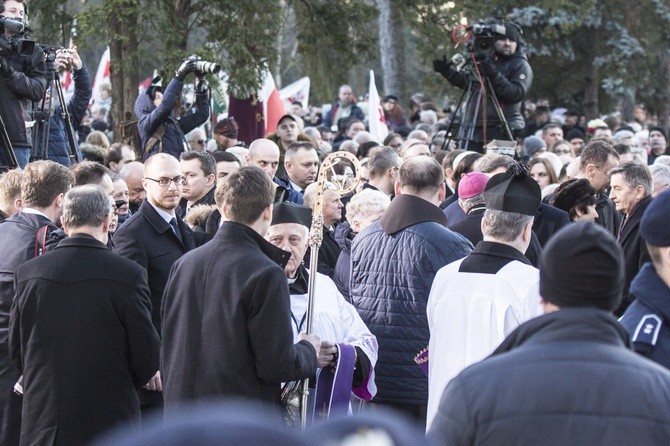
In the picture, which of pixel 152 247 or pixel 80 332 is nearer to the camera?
pixel 80 332

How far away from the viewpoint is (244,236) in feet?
16.7

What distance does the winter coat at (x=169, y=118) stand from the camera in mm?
10742

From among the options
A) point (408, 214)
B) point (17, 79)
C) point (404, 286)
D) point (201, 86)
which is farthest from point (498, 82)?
point (404, 286)

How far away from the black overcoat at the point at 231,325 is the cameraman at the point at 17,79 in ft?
14.8

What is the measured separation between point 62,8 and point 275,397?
373 inches

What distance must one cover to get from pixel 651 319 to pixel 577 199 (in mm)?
4751

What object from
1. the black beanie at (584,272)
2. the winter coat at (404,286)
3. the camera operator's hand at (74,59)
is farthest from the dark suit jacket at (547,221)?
the black beanie at (584,272)

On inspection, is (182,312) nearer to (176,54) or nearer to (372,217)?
(372,217)

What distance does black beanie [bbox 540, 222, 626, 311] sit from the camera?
3.04 m

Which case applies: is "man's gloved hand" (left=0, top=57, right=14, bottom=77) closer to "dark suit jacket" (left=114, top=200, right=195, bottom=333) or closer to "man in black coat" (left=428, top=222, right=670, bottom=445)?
"dark suit jacket" (left=114, top=200, right=195, bottom=333)

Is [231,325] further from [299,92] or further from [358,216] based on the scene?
[299,92]

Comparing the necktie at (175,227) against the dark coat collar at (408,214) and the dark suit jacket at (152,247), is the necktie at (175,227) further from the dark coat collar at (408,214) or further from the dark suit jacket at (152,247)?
the dark coat collar at (408,214)

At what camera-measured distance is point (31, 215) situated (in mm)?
6262

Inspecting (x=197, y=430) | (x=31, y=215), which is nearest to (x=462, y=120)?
(x=31, y=215)
